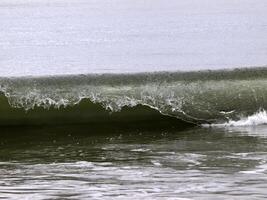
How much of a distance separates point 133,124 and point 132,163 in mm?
2837

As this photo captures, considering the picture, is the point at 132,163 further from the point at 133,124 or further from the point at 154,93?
the point at 154,93

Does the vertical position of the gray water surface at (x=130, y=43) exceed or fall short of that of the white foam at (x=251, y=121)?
it exceeds it

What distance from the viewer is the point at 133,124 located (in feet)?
37.0

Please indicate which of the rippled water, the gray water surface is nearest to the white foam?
the rippled water

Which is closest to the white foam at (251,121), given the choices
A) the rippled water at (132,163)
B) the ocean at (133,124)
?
the ocean at (133,124)

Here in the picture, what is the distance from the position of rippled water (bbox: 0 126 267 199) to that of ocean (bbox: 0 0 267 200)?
0.5 inches

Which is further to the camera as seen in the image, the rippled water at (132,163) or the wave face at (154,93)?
the wave face at (154,93)

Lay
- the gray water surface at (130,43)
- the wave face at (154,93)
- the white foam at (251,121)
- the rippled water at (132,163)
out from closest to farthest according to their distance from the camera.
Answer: the rippled water at (132,163) → the white foam at (251,121) → the wave face at (154,93) → the gray water surface at (130,43)

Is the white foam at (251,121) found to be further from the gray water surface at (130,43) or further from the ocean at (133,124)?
the gray water surface at (130,43)

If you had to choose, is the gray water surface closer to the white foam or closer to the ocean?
the ocean

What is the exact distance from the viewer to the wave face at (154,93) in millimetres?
11547

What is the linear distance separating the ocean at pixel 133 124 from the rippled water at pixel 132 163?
0.01 meters

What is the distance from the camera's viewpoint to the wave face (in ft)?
37.9

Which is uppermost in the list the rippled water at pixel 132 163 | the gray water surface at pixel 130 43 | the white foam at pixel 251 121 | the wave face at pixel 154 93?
the gray water surface at pixel 130 43
